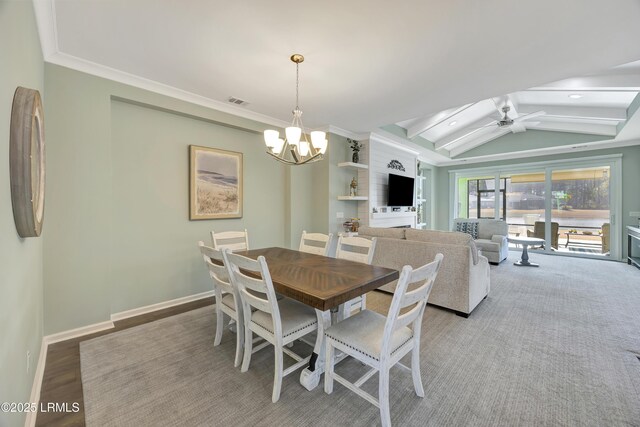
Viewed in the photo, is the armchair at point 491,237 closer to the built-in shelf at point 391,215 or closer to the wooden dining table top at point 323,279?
the built-in shelf at point 391,215

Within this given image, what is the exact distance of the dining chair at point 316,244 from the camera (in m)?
2.93

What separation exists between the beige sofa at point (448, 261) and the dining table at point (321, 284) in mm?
1435

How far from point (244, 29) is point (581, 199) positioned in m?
8.30

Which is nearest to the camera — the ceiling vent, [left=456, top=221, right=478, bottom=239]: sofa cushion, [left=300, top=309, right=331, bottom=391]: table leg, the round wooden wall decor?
the round wooden wall decor

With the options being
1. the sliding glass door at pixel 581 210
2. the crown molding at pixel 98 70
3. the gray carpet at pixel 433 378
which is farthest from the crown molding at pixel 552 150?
the crown molding at pixel 98 70

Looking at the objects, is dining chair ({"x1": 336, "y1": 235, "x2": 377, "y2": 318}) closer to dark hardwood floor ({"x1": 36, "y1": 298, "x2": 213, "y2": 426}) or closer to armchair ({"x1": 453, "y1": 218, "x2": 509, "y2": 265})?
dark hardwood floor ({"x1": 36, "y1": 298, "x2": 213, "y2": 426})

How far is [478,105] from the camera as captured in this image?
5.39 metres

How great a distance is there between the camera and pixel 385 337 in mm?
1457

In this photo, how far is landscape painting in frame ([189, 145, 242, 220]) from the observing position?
3537 millimetres

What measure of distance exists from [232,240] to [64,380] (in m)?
1.82

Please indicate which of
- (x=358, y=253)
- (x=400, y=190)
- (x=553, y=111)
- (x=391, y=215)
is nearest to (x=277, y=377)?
(x=358, y=253)

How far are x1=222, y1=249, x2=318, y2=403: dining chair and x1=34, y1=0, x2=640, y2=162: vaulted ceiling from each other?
1880mm

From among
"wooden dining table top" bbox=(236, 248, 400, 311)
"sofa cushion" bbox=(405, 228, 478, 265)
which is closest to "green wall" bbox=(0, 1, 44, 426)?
"wooden dining table top" bbox=(236, 248, 400, 311)

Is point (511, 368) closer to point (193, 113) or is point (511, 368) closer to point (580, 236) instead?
point (193, 113)
